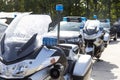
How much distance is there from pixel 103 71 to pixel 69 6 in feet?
79.2

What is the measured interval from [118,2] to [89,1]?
12.9 ft

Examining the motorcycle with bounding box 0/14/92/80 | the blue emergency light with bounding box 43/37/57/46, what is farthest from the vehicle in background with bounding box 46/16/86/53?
the blue emergency light with bounding box 43/37/57/46

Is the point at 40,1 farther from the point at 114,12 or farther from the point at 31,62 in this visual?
the point at 31,62

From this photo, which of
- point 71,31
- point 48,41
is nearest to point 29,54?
point 48,41

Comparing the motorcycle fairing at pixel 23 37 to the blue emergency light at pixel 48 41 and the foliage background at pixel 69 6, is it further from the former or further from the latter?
the foliage background at pixel 69 6

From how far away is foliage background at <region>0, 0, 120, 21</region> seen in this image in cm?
3300

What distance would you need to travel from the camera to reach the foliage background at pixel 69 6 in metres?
33.0

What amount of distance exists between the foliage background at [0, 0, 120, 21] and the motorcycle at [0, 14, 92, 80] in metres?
27.6

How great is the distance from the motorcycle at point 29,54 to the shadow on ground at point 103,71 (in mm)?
4011

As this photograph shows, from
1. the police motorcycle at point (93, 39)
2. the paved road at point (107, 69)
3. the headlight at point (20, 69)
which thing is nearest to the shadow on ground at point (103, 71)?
the paved road at point (107, 69)

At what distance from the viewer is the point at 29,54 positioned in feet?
12.2

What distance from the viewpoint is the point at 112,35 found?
822 inches

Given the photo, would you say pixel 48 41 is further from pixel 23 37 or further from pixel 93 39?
pixel 93 39

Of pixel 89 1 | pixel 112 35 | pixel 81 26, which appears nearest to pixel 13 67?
pixel 81 26
